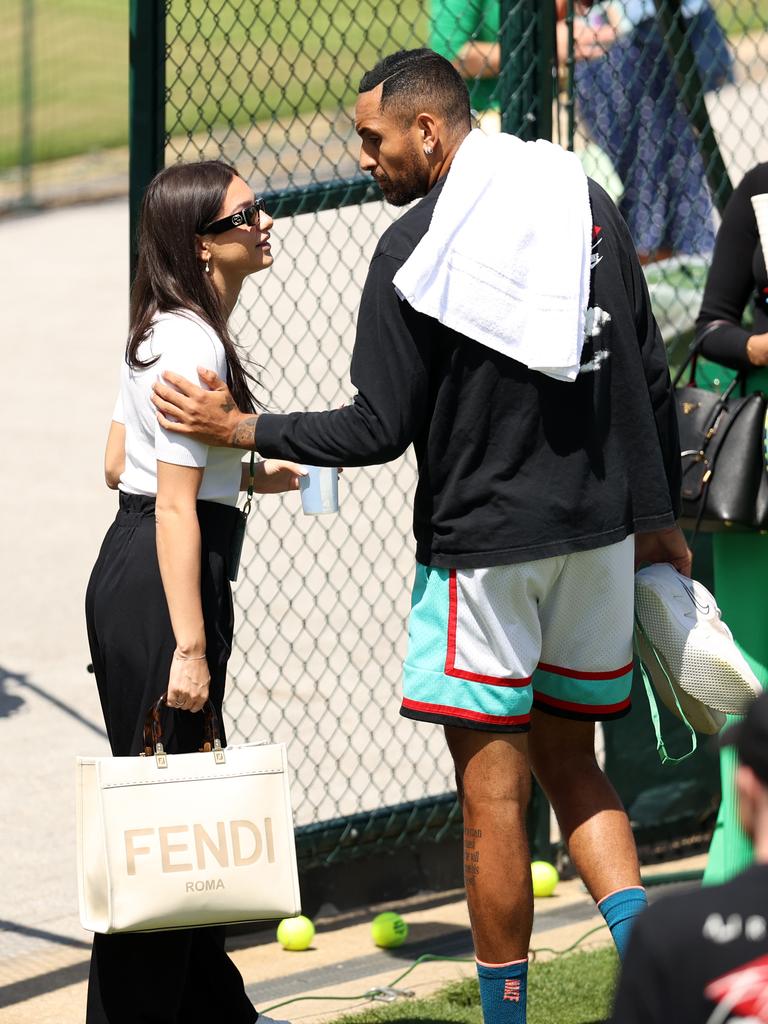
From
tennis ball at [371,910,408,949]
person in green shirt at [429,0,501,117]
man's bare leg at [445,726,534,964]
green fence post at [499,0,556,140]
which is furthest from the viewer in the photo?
person in green shirt at [429,0,501,117]

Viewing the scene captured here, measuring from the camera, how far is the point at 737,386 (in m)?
4.04

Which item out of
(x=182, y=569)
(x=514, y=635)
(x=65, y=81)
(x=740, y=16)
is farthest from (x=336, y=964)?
(x=65, y=81)

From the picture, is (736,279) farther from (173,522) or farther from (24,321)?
(24,321)

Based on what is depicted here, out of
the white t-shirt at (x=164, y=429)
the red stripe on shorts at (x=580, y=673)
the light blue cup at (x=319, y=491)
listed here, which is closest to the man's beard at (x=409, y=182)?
the white t-shirt at (x=164, y=429)

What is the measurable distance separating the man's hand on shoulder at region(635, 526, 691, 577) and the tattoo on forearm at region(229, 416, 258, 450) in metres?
0.97

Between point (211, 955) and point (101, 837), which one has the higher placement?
point (101, 837)

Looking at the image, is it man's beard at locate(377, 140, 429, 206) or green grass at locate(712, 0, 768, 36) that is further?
green grass at locate(712, 0, 768, 36)

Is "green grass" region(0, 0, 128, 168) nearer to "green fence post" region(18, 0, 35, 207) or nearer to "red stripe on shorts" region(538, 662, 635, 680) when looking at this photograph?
"green fence post" region(18, 0, 35, 207)

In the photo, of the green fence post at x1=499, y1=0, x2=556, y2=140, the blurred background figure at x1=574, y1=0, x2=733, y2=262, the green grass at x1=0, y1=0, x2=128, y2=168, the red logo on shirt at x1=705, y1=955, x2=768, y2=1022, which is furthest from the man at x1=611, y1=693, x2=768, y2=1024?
the green grass at x1=0, y1=0, x2=128, y2=168

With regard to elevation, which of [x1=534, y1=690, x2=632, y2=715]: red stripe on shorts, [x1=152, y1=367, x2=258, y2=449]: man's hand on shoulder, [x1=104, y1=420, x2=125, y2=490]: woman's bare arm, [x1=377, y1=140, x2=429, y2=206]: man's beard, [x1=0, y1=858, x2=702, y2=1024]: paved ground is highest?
[x1=377, y1=140, x2=429, y2=206]: man's beard

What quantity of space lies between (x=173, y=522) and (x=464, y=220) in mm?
802

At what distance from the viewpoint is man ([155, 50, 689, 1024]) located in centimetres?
309

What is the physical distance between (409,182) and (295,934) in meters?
2.06

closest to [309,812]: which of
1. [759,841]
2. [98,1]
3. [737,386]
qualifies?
[737,386]
